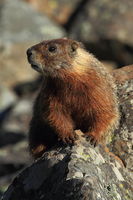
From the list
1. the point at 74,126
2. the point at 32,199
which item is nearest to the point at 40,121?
the point at 74,126

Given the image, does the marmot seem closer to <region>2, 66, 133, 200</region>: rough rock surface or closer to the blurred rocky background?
<region>2, 66, 133, 200</region>: rough rock surface

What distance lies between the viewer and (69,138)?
9156 mm

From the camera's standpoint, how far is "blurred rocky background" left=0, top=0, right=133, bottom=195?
77.8 ft

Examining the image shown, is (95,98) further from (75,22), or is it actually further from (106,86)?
(75,22)

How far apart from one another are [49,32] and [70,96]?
54.5 feet

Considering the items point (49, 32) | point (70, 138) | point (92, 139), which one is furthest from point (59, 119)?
point (49, 32)

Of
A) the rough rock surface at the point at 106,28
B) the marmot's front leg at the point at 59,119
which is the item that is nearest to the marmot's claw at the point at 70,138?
the marmot's front leg at the point at 59,119

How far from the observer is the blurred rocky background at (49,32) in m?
23.7

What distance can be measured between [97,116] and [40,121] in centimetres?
101

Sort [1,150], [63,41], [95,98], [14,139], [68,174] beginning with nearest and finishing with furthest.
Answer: [68,174]
[95,98]
[63,41]
[1,150]
[14,139]

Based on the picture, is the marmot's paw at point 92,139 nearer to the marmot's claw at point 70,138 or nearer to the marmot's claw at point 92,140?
the marmot's claw at point 92,140

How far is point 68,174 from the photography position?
25.6 ft

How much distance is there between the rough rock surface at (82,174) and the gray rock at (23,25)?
53.7 ft

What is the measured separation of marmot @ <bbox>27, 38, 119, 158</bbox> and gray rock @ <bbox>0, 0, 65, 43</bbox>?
607 inches
